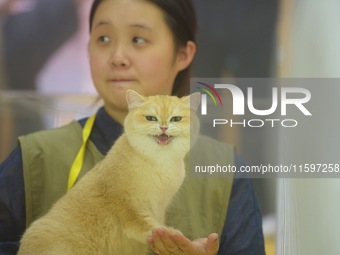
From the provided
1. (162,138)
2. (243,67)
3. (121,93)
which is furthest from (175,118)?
(243,67)

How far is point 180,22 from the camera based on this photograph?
1.04m

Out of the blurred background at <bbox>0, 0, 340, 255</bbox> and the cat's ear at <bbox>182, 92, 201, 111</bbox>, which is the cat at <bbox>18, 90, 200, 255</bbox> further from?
the blurred background at <bbox>0, 0, 340, 255</bbox>

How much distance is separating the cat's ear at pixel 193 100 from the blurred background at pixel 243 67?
9cm

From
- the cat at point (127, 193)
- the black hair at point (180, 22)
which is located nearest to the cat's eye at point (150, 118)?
the cat at point (127, 193)

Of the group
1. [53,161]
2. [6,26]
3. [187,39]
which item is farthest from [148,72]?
[6,26]

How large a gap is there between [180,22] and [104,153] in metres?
0.32

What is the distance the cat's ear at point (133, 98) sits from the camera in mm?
977

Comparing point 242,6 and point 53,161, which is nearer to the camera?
point 53,161

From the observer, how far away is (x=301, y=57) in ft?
3.62

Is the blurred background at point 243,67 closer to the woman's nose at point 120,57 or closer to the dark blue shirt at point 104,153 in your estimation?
the dark blue shirt at point 104,153

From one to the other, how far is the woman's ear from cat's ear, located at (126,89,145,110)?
0.46ft

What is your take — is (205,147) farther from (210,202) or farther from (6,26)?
(6,26)

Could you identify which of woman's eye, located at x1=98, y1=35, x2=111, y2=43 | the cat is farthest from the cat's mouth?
woman's eye, located at x1=98, y1=35, x2=111, y2=43

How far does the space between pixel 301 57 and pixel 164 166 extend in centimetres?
41
